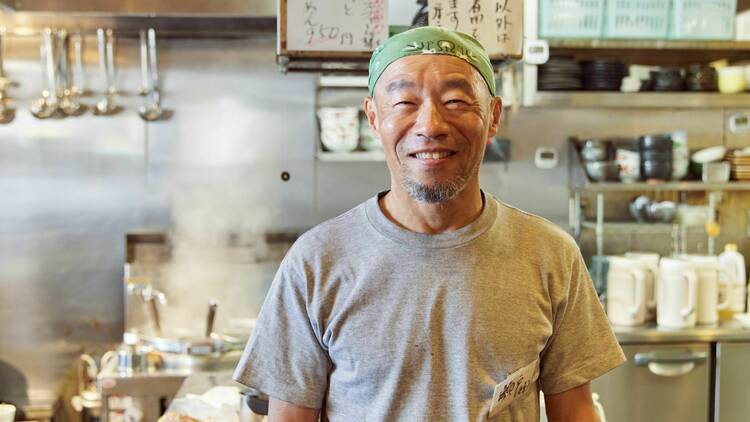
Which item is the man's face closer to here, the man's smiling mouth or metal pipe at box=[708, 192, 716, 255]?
the man's smiling mouth

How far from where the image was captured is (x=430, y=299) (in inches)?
60.5

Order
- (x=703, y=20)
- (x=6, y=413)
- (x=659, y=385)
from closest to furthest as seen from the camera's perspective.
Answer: (x=6, y=413), (x=659, y=385), (x=703, y=20)

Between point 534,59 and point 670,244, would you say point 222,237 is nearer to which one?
point 534,59

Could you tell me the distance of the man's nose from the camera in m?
1.49

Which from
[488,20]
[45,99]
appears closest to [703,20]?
[488,20]

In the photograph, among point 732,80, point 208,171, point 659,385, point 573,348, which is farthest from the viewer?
point 208,171

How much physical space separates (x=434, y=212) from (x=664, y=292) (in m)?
2.53

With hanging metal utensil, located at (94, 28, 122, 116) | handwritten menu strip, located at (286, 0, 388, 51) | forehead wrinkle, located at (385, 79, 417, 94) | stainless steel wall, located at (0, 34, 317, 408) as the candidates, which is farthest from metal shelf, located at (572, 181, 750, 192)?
forehead wrinkle, located at (385, 79, 417, 94)

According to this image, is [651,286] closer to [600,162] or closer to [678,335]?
[678,335]

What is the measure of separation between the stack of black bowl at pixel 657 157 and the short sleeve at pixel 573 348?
2572mm

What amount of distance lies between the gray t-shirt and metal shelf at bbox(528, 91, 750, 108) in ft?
7.81

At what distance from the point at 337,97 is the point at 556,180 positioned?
1244 millimetres

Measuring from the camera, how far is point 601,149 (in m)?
4.05

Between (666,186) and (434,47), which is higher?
(434,47)
